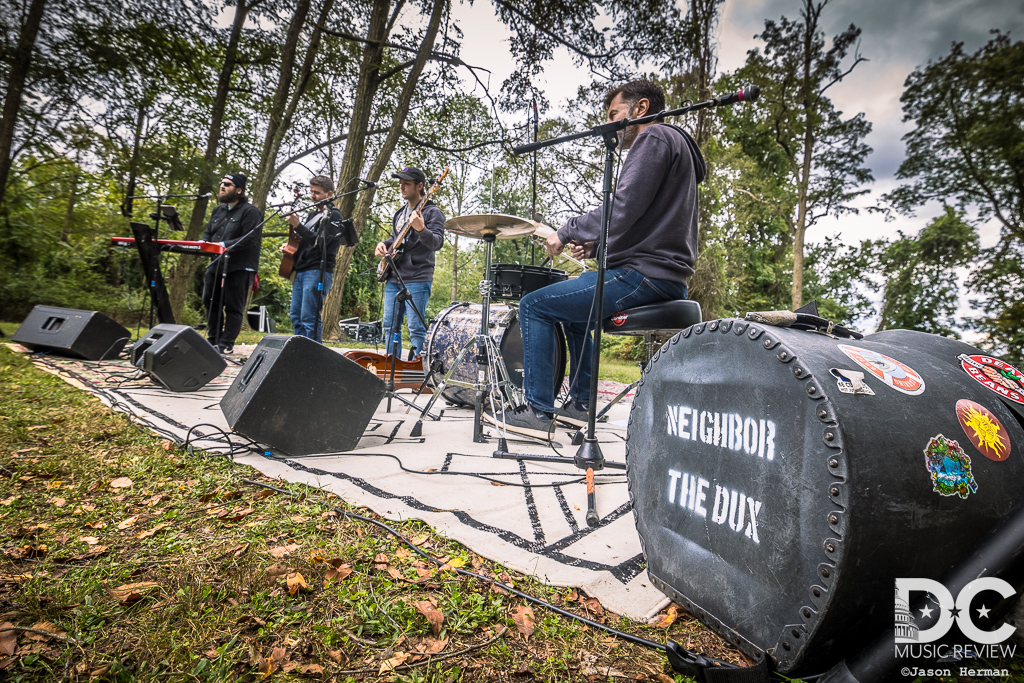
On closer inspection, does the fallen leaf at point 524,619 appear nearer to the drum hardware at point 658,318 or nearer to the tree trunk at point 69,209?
the drum hardware at point 658,318

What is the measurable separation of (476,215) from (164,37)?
8.23 m

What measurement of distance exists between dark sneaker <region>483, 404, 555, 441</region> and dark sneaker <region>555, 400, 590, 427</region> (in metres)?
0.29

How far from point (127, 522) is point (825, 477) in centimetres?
204

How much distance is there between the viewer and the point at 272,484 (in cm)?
196

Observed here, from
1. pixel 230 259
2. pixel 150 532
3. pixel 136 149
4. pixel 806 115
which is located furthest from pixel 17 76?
pixel 806 115

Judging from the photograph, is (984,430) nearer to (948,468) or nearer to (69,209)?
(948,468)

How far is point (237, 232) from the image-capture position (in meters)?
5.46

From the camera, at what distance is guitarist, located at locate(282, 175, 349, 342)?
4.49 m

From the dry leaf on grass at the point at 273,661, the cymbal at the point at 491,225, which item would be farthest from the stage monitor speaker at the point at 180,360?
the dry leaf on grass at the point at 273,661

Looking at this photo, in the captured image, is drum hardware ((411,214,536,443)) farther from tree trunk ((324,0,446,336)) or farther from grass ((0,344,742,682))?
tree trunk ((324,0,446,336))

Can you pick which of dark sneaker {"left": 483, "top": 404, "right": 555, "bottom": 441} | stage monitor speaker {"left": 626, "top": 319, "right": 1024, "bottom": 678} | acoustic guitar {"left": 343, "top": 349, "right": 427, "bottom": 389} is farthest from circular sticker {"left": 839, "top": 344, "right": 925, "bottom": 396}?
acoustic guitar {"left": 343, "top": 349, "right": 427, "bottom": 389}

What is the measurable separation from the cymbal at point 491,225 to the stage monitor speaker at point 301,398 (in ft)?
3.75

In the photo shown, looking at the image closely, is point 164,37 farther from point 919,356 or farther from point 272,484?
point 919,356

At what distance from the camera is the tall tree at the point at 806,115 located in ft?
42.3
